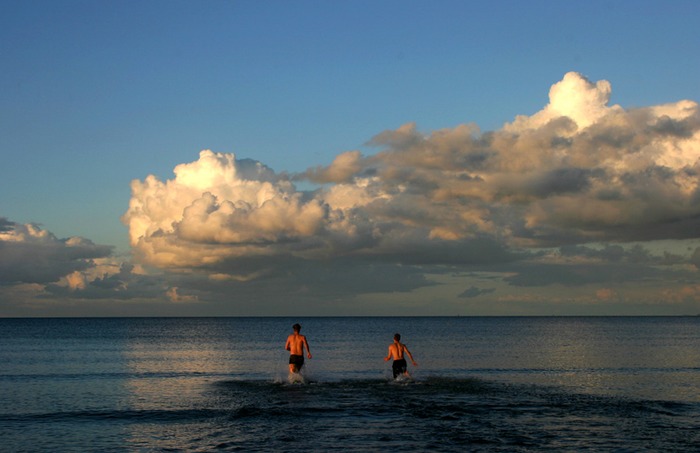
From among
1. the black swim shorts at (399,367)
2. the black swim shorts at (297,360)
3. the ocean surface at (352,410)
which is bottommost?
the ocean surface at (352,410)

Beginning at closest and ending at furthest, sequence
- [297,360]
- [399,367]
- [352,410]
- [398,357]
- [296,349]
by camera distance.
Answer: [352,410] → [296,349] → [297,360] → [398,357] → [399,367]

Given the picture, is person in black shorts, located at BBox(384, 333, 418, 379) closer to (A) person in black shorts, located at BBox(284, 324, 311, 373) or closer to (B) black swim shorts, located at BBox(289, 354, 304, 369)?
(A) person in black shorts, located at BBox(284, 324, 311, 373)

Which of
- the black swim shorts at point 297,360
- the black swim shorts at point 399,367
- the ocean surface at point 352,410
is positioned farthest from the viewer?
the black swim shorts at point 399,367

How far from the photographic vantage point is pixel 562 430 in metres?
20.1

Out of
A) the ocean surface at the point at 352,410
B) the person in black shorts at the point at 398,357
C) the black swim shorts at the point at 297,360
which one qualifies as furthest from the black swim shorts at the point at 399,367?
the black swim shorts at the point at 297,360

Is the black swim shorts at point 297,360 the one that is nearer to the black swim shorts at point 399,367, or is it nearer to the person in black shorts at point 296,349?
the person in black shorts at point 296,349

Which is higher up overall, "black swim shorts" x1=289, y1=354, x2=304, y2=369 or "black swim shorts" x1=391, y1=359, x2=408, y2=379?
"black swim shorts" x1=289, y1=354, x2=304, y2=369

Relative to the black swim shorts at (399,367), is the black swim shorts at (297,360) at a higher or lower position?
higher

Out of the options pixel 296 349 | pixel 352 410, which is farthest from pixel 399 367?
pixel 352 410

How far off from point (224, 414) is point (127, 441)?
4769 millimetres

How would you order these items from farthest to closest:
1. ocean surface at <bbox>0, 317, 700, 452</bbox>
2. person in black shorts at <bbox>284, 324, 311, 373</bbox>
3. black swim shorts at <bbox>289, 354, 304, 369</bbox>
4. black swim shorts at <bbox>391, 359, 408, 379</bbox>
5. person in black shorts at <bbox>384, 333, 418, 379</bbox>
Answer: black swim shorts at <bbox>391, 359, 408, 379</bbox> → person in black shorts at <bbox>384, 333, 418, 379</bbox> → black swim shorts at <bbox>289, 354, 304, 369</bbox> → person in black shorts at <bbox>284, 324, 311, 373</bbox> → ocean surface at <bbox>0, 317, 700, 452</bbox>

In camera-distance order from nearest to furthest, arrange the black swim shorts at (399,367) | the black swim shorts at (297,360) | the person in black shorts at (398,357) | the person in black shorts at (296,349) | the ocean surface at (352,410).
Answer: the ocean surface at (352,410)
the person in black shorts at (296,349)
the black swim shorts at (297,360)
the person in black shorts at (398,357)
the black swim shorts at (399,367)

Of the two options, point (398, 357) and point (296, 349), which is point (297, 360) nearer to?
point (296, 349)

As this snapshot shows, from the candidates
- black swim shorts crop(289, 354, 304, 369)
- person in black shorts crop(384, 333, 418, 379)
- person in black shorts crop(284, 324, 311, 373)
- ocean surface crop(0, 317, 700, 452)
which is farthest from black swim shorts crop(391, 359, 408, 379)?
black swim shorts crop(289, 354, 304, 369)
